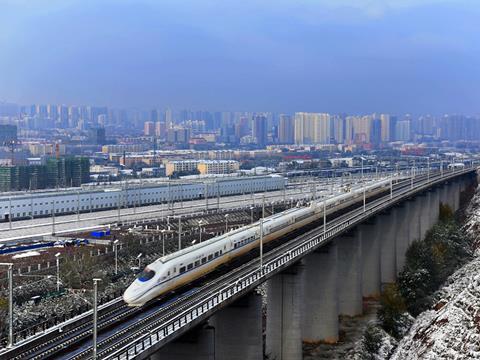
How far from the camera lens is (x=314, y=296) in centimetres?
2447

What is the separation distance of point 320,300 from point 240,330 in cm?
773

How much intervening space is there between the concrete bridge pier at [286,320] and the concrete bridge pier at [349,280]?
7413 millimetres

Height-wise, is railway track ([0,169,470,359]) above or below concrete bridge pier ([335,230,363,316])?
above

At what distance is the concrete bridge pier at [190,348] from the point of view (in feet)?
47.5

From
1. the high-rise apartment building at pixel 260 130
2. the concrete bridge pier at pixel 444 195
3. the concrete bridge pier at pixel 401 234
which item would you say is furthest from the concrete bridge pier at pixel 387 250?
the high-rise apartment building at pixel 260 130

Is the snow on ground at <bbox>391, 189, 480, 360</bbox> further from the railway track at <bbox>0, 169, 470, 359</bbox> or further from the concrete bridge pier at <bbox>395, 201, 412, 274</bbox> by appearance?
the concrete bridge pier at <bbox>395, 201, 412, 274</bbox>

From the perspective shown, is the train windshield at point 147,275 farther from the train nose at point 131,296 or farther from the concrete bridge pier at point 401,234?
the concrete bridge pier at point 401,234

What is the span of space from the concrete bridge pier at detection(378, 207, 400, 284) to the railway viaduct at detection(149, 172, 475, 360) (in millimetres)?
47

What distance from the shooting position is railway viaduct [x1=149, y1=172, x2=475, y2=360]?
17.2 meters

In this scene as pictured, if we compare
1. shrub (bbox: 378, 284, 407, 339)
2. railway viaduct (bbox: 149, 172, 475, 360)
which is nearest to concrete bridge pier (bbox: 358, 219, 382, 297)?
railway viaduct (bbox: 149, 172, 475, 360)

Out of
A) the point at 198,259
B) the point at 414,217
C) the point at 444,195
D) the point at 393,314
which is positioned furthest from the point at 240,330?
the point at 444,195

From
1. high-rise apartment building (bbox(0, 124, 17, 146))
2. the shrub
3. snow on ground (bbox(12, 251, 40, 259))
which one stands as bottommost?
the shrub

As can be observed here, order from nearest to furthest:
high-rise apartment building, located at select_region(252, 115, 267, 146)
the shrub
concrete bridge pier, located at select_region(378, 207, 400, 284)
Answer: the shrub < concrete bridge pier, located at select_region(378, 207, 400, 284) < high-rise apartment building, located at select_region(252, 115, 267, 146)

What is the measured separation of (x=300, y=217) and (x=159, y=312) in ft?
49.9
